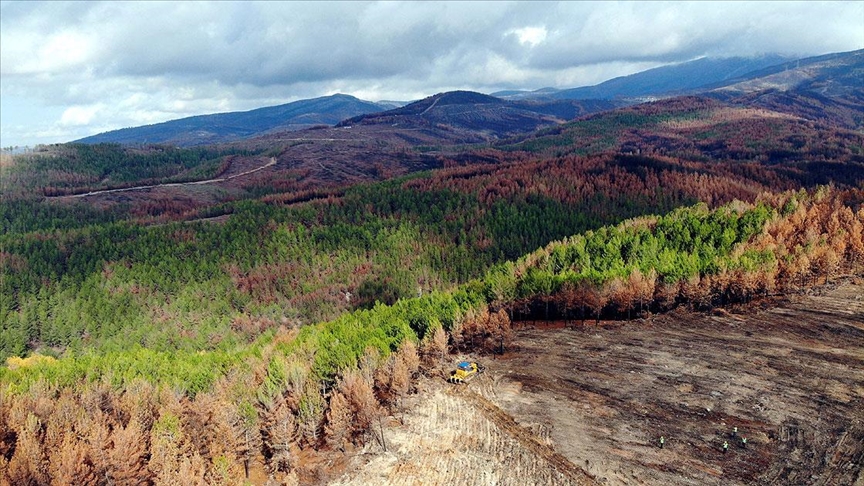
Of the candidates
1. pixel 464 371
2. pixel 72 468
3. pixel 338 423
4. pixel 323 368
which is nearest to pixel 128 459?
pixel 72 468

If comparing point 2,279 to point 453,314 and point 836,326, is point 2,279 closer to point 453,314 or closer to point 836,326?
point 453,314

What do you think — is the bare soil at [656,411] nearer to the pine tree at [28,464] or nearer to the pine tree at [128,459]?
the pine tree at [128,459]

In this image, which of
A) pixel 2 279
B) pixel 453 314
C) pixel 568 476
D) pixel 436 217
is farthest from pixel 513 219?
pixel 2 279

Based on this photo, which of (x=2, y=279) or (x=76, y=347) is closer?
(x=76, y=347)

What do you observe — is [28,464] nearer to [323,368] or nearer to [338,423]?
[338,423]

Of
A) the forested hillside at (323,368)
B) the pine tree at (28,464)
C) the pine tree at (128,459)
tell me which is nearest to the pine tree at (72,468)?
the forested hillside at (323,368)

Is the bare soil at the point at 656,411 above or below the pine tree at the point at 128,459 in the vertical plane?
below

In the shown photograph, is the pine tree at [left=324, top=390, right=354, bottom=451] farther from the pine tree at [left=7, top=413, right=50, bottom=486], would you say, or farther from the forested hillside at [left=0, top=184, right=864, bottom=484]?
the pine tree at [left=7, top=413, right=50, bottom=486]
